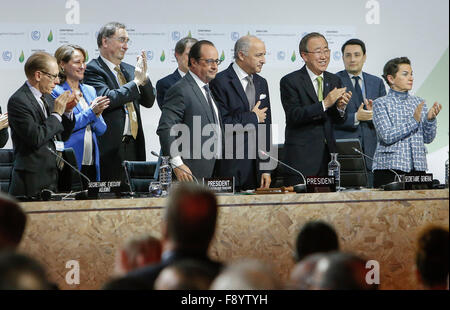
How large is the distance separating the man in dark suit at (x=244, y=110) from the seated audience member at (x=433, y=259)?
369cm

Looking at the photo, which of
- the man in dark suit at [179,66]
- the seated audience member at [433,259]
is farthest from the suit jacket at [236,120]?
the seated audience member at [433,259]

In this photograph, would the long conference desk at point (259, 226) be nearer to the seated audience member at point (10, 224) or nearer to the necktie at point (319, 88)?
the necktie at point (319, 88)

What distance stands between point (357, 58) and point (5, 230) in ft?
18.0

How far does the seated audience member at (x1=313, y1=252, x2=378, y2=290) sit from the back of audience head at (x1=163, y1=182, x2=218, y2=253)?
0.35 metres

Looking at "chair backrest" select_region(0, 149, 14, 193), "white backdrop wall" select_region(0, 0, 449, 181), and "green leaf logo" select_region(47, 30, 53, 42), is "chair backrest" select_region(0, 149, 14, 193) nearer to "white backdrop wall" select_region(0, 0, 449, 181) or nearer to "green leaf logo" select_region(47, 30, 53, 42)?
"white backdrop wall" select_region(0, 0, 449, 181)

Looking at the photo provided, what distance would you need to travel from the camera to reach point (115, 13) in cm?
673

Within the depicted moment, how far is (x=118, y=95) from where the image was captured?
21.5 ft

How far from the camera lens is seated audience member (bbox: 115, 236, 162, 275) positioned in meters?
2.03

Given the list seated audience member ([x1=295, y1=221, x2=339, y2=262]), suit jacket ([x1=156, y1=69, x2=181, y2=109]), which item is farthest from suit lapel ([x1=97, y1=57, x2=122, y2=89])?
seated audience member ([x1=295, y1=221, x2=339, y2=262])

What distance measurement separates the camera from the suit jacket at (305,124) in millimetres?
6332

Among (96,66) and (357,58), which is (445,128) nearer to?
(357,58)

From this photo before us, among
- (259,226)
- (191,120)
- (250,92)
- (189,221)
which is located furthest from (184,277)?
(250,92)
